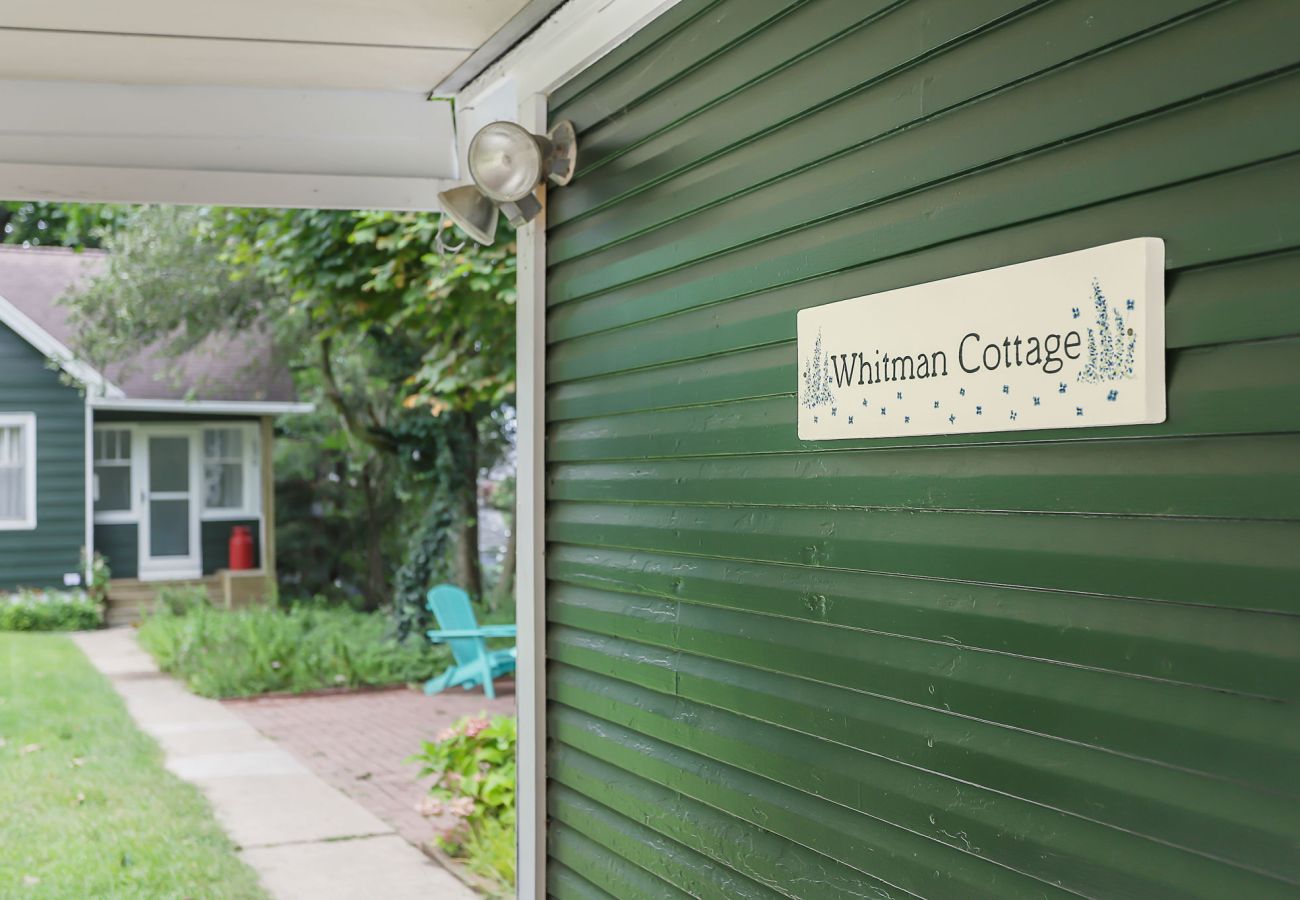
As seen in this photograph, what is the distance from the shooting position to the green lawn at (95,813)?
212 inches

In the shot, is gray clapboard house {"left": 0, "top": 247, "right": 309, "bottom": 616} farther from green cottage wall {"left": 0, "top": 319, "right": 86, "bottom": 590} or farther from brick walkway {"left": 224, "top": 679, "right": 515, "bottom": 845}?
brick walkway {"left": 224, "top": 679, "right": 515, "bottom": 845}

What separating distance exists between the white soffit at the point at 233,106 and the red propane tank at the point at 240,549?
11256 mm

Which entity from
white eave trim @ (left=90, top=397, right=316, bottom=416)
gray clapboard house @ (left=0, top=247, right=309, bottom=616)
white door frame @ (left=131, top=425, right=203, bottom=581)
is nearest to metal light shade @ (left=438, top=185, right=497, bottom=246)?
gray clapboard house @ (left=0, top=247, right=309, bottom=616)

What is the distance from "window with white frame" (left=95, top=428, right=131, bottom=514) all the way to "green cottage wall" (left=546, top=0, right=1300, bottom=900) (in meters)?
13.3

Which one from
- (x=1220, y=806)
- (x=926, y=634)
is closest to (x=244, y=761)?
(x=926, y=634)

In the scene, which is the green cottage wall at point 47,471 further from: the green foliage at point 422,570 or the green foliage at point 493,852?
the green foliage at point 493,852

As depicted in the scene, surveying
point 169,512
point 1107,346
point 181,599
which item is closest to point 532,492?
point 1107,346

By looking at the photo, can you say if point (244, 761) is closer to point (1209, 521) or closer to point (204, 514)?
point (1209, 521)

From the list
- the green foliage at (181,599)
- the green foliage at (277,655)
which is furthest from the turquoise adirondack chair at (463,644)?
the green foliage at (181,599)

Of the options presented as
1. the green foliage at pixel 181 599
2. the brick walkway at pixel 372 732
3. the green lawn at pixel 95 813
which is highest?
the green foliage at pixel 181 599

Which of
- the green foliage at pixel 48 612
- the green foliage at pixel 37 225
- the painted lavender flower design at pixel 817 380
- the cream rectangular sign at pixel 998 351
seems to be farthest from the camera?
the green foliage at pixel 37 225

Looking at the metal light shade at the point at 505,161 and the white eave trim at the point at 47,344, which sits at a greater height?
the white eave trim at the point at 47,344

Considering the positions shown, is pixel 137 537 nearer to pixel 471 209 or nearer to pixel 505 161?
pixel 471 209

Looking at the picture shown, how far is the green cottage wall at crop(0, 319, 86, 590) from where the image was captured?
14320 millimetres
